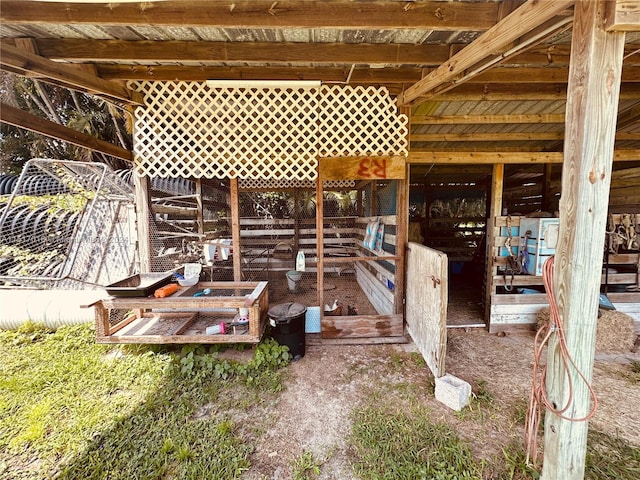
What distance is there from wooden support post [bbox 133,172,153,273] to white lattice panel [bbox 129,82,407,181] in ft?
0.58

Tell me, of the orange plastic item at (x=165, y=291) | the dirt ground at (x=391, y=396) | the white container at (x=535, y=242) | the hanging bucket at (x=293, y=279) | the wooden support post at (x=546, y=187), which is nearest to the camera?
the dirt ground at (x=391, y=396)

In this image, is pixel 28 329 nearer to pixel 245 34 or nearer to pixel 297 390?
pixel 297 390

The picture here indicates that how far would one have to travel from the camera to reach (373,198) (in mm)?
4645

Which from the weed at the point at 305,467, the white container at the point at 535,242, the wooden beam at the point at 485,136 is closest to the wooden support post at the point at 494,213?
the white container at the point at 535,242

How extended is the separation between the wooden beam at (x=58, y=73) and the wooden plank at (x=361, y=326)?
3.40 metres

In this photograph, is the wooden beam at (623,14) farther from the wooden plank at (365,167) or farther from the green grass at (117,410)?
the green grass at (117,410)

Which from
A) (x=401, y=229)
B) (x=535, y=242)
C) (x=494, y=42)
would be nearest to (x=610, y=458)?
(x=535, y=242)

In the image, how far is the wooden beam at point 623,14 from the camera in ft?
3.93

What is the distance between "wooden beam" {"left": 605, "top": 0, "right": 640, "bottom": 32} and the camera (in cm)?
120

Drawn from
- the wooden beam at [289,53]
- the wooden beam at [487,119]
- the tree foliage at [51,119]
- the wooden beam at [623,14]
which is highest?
the tree foliage at [51,119]

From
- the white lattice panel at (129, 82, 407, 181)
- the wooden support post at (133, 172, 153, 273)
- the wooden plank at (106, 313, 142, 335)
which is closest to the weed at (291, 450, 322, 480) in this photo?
the wooden plank at (106, 313, 142, 335)

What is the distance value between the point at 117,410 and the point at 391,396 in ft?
7.70

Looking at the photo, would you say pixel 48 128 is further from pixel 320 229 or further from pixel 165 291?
pixel 320 229

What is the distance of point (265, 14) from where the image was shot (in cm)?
175
